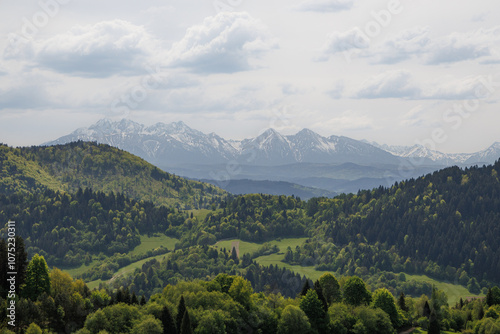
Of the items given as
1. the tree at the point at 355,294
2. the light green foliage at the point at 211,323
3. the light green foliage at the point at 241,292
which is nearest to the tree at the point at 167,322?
the light green foliage at the point at 211,323

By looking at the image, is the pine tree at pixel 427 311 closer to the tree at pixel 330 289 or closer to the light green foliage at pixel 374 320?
the light green foliage at pixel 374 320

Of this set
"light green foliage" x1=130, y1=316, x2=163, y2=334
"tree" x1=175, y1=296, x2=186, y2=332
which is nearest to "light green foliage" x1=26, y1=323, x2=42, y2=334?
"light green foliage" x1=130, y1=316, x2=163, y2=334

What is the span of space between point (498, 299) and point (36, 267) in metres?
131

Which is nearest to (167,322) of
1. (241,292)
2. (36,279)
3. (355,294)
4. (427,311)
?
(241,292)

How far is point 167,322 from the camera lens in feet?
420

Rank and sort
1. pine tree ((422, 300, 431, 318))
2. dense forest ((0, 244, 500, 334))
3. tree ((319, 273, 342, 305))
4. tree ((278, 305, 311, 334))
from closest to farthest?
dense forest ((0, 244, 500, 334))
tree ((278, 305, 311, 334))
tree ((319, 273, 342, 305))
pine tree ((422, 300, 431, 318))

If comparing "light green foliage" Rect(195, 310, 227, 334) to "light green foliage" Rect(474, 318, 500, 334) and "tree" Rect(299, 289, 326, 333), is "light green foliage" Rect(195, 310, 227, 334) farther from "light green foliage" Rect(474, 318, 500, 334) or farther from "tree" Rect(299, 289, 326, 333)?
"light green foliage" Rect(474, 318, 500, 334)

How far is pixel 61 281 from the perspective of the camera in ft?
464

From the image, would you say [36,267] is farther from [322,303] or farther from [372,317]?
[372,317]

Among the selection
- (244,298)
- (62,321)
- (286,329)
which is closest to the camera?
(62,321)

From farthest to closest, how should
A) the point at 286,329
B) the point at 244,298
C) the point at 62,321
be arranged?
the point at 244,298 < the point at 286,329 < the point at 62,321

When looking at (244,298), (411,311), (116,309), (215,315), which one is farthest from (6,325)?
(411,311)

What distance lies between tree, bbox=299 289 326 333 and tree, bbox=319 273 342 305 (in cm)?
1834

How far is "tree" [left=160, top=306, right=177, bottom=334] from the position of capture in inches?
5030
